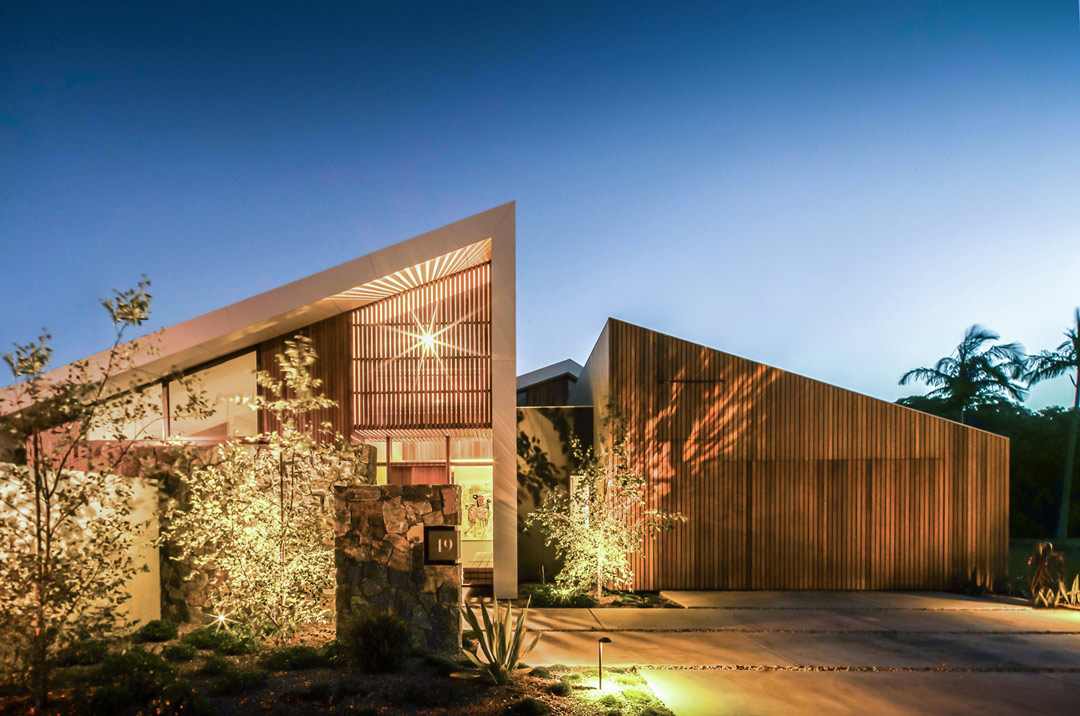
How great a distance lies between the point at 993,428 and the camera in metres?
26.7

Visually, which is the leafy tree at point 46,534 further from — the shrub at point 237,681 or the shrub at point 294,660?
the shrub at point 294,660

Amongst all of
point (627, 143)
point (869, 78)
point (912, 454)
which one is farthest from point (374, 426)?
point (869, 78)

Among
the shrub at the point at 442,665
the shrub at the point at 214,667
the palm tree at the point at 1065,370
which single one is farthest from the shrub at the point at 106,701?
Result: the palm tree at the point at 1065,370

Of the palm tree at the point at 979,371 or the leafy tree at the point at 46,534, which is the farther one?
the palm tree at the point at 979,371

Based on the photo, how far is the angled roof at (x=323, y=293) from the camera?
8.41m

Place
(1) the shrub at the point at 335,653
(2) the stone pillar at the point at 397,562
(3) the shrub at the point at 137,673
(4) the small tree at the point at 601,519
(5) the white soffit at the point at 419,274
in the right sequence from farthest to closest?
(4) the small tree at the point at 601,519
(5) the white soffit at the point at 419,274
(2) the stone pillar at the point at 397,562
(1) the shrub at the point at 335,653
(3) the shrub at the point at 137,673

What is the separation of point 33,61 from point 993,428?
111 feet

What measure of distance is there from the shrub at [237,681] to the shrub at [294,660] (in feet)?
1.13

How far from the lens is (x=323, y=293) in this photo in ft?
28.8

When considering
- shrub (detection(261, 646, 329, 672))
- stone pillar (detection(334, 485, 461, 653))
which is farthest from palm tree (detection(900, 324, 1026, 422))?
shrub (detection(261, 646, 329, 672))

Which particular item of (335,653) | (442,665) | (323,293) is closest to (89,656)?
(335,653)

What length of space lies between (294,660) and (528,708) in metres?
2.27

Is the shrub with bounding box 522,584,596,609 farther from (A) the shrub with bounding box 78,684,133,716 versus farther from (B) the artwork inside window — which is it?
(A) the shrub with bounding box 78,684,133,716

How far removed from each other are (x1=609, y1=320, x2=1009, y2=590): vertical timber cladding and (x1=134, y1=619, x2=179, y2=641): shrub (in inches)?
267
